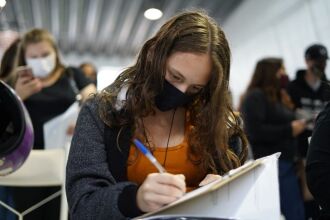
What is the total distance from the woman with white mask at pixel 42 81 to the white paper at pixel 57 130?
0.10 feet

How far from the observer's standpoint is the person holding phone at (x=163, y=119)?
891 mm

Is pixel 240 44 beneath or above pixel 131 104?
beneath

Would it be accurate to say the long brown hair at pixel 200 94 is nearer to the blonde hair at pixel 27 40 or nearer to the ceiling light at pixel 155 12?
the blonde hair at pixel 27 40

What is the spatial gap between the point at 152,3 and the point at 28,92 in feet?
11.0

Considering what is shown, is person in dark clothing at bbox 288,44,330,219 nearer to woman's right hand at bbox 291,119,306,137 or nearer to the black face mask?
woman's right hand at bbox 291,119,306,137

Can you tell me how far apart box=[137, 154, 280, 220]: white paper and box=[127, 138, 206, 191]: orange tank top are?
20 centimetres

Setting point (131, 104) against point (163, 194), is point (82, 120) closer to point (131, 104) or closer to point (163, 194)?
point (131, 104)

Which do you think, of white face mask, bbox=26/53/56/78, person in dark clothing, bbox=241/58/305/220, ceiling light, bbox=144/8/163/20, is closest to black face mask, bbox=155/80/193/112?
white face mask, bbox=26/53/56/78

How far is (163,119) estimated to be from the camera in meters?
1.06

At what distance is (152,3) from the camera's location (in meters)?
4.90

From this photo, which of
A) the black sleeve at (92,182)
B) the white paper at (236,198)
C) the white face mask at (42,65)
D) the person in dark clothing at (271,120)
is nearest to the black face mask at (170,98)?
the black sleeve at (92,182)

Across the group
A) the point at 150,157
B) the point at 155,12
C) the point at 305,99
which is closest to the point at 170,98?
the point at 150,157

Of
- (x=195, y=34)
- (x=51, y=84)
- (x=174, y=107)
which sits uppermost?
(x=195, y=34)

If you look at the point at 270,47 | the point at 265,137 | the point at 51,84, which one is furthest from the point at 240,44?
the point at 51,84
